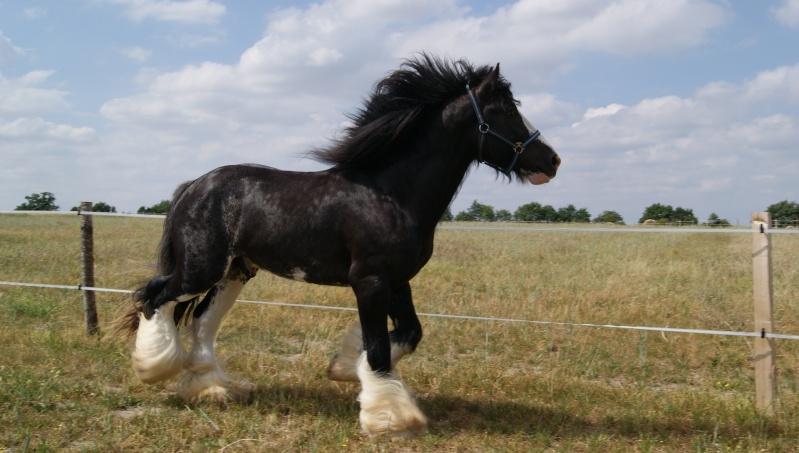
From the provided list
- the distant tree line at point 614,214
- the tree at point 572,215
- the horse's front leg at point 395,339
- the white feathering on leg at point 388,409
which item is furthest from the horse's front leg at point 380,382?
the tree at point 572,215

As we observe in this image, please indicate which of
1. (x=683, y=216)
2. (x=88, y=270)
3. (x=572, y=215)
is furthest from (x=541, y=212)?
(x=88, y=270)

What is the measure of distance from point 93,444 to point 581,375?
4085mm

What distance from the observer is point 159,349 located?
4820 mm

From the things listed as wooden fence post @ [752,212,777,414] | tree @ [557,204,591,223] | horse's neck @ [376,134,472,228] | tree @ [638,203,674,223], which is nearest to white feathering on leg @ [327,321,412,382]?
horse's neck @ [376,134,472,228]

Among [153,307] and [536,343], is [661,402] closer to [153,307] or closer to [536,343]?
[536,343]

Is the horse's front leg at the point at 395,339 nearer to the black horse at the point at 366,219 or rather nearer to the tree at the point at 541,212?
the black horse at the point at 366,219

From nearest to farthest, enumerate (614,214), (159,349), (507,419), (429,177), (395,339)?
(429,177) → (395,339) → (507,419) → (159,349) → (614,214)

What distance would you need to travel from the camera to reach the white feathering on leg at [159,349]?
15.8 ft

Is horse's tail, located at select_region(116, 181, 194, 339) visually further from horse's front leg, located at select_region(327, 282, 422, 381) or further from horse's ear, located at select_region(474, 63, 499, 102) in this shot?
horse's ear, located at select_region(474, 63, 499, 102)

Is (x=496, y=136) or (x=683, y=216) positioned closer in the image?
(x=496, y=136)

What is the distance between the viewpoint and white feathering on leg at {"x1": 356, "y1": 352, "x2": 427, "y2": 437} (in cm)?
415

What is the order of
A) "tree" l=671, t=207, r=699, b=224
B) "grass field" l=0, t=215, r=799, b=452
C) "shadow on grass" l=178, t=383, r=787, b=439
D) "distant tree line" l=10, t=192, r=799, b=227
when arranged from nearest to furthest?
"grass field" l=0, t=215, r=799, b=452 → "shadow on grass" l=178, t=383, r=787, b=439 → "distant tree line" l=10, t=192, r=799, b=227 → "tree" l=671, t=207, r=699, b=224

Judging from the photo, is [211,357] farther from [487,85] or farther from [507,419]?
[487,85]

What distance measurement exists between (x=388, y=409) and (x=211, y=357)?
1705mm
